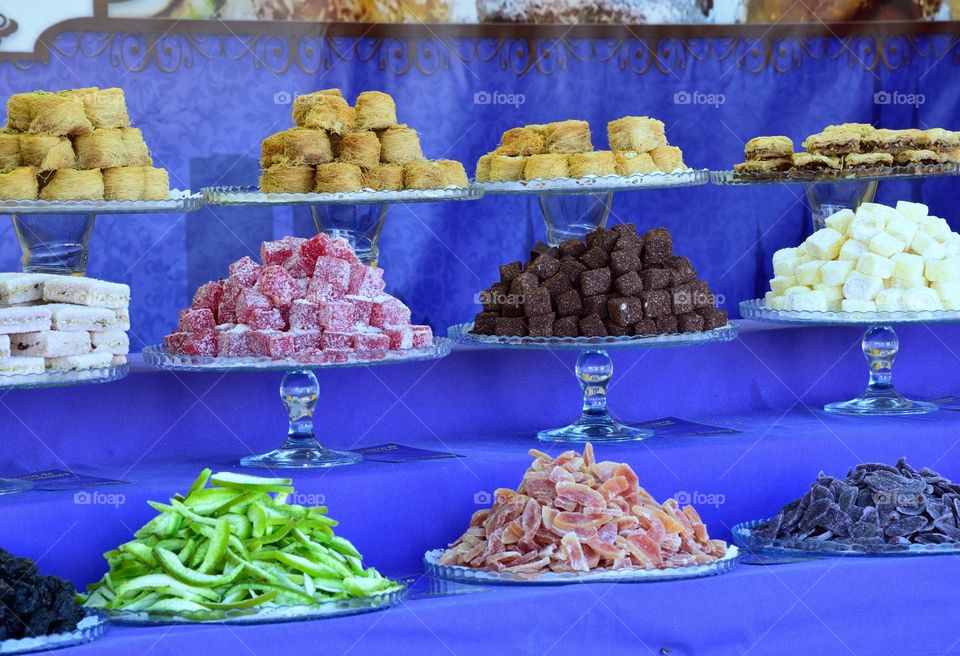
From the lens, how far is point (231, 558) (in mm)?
2873

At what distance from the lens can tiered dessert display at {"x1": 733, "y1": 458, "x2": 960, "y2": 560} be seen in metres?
3.41

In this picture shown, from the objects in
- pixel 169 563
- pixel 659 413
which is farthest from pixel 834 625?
pixel 169 563

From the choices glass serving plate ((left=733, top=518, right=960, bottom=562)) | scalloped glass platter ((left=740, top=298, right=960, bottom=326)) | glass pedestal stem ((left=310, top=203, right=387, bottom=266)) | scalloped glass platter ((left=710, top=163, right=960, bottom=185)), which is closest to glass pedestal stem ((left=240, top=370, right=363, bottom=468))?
glass pedestal stem ((left=310, top=203, right=387, bottom=266))

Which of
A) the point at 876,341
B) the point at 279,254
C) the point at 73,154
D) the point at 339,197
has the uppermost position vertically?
the point at 73,154

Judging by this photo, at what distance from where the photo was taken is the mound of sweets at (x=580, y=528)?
3135 millimetres

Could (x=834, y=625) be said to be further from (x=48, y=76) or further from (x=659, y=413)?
(x=48, y=76)

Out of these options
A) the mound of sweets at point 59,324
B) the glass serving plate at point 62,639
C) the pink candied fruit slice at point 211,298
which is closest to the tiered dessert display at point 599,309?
the pink candied fruit slice at point 211,298

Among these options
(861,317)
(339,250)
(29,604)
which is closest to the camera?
(29,604)

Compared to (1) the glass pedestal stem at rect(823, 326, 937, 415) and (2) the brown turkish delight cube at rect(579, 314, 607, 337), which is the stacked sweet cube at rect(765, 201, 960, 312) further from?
(2) the brown turkish delight cube at rect(579, 314, 607, 337)

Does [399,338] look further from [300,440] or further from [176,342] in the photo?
[176,342]

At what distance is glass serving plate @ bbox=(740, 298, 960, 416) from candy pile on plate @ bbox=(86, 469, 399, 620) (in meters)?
1.52

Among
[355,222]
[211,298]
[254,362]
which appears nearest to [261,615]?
[254,362]

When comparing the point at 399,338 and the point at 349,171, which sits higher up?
the point at 349,171

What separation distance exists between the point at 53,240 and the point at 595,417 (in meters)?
1.37
